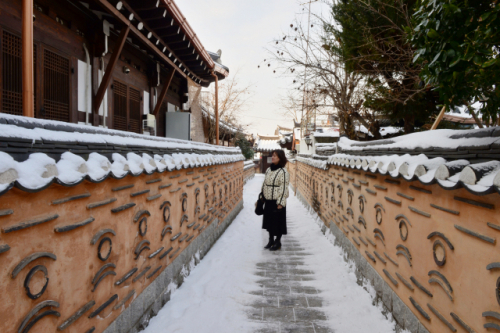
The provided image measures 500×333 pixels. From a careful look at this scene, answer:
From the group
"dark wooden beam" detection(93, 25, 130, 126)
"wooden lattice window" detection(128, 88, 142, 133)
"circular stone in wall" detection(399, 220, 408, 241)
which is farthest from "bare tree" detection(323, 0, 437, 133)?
"wooden lattice window" detection(128, 88, 142, 133)

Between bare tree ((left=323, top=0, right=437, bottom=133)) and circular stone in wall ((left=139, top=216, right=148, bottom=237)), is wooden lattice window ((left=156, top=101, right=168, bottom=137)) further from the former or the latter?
circular stone in wall ((left=139, top=216, right=148, bottom=237))

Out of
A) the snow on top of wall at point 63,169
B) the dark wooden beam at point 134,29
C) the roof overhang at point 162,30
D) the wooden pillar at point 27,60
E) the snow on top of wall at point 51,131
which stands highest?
the roof overhang at point 162,30

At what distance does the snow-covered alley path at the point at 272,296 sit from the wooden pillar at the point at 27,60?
2.45m

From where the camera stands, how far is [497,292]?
1622 mm

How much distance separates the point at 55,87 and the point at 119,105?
176 centimetres

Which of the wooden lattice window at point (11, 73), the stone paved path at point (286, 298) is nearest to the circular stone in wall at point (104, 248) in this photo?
the stone paved path at point (286, 298)

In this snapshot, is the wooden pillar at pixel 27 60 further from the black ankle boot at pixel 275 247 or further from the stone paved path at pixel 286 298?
the black ankle boot at pixel 275 247

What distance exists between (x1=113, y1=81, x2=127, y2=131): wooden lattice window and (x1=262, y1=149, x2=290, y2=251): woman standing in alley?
335 centimetres

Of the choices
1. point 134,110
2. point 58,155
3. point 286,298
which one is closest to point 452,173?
point 58,155

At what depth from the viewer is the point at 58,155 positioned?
6.03 feet

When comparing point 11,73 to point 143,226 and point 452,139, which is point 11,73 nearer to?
point 143,226

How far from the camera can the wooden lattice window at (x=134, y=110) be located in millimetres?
6572

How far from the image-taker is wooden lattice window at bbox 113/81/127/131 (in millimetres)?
5961

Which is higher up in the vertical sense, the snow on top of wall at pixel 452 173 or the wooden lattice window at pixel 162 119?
the wooden lattice window at pixel 162 119
